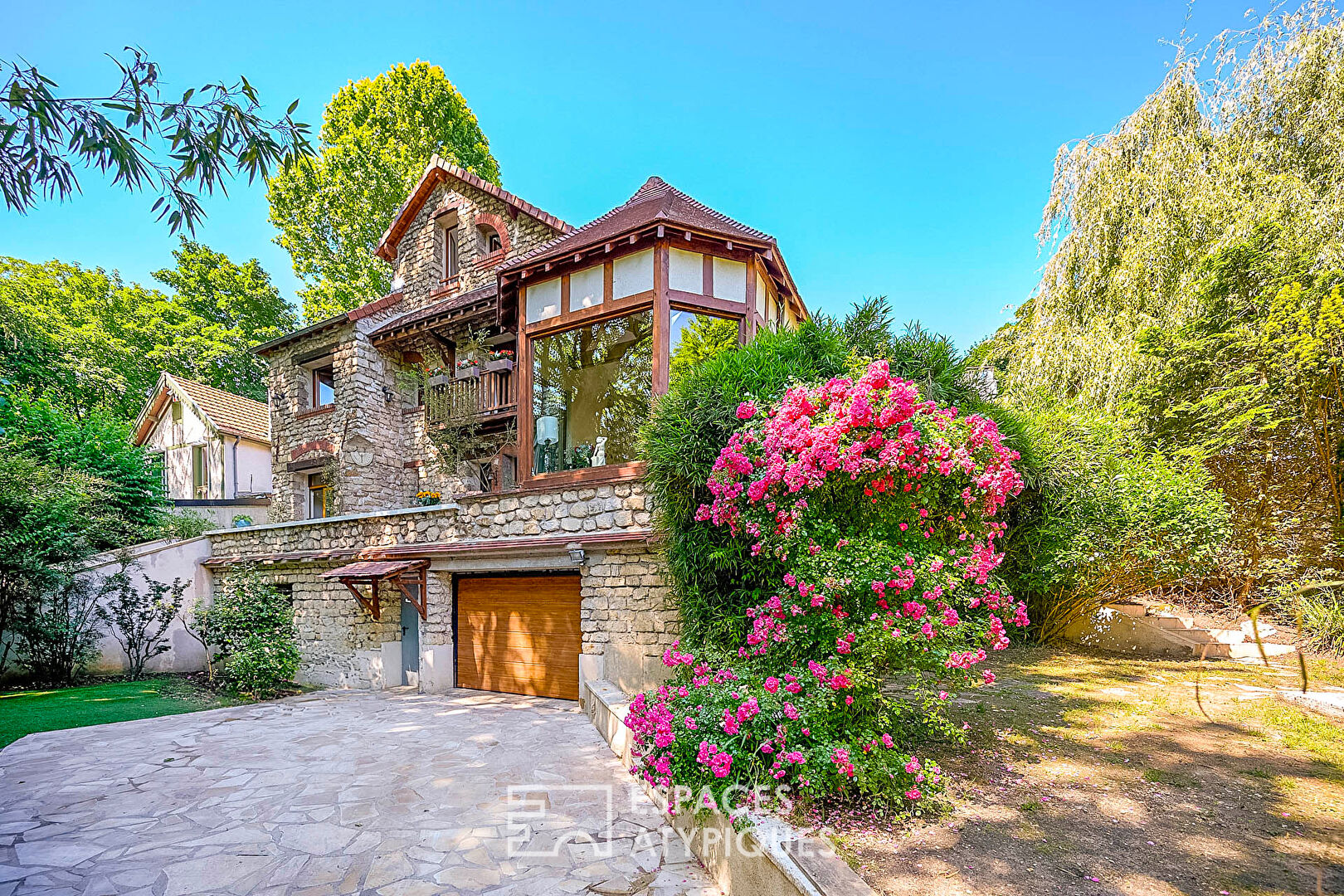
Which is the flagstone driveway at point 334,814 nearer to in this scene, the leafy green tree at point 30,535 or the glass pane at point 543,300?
the leafy green tree at point 30,535

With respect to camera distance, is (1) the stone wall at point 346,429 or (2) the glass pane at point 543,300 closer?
(2) the glass pane at point 543,300

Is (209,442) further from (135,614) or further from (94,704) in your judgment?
(94,704)

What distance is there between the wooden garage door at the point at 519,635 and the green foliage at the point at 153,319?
1881cm

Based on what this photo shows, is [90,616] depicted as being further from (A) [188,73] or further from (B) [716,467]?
(B) [716,467]

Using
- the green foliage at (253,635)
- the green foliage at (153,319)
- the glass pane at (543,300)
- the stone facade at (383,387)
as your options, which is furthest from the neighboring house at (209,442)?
the glass pane at (543,300)

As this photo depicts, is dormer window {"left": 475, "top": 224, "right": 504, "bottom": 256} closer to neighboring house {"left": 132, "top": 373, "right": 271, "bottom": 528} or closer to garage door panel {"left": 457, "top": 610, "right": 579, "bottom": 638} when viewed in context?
garage door panel {"left": 457, "top": 610, "right": 579, "bottom": 638}

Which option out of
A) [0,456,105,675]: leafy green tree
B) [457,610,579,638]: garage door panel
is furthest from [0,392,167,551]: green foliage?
[457,610,579,638]: garage door panel

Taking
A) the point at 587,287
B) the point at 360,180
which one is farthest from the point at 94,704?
the point at 360,180

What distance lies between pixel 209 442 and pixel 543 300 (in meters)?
16.1

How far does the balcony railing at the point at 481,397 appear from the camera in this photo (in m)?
11.6

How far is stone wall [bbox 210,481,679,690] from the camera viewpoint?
6.71 m

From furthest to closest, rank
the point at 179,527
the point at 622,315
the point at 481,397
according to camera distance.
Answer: the point at 179,527 → the point at 481,397 → the point at 622,315

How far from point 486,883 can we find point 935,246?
11.3 meters

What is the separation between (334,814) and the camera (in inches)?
164
